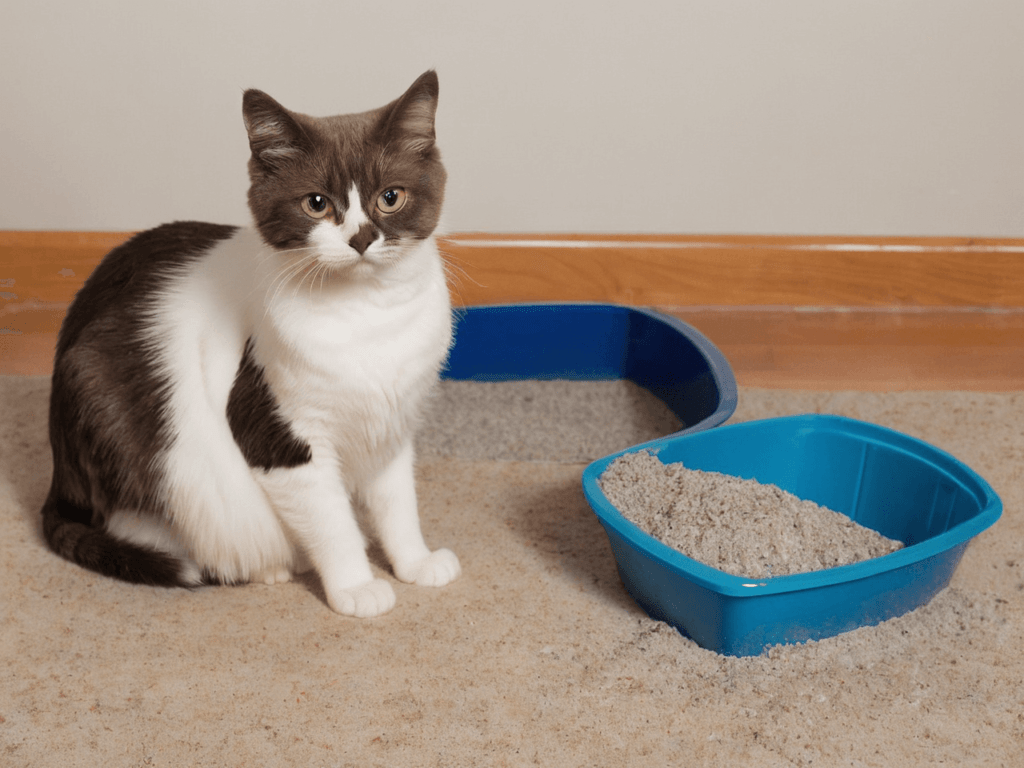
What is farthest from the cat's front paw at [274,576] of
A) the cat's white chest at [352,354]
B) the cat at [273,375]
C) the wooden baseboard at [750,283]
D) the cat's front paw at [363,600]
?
the wooden baseboard at [750,283]

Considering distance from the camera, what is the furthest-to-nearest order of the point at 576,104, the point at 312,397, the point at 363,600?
1. the point at 576,104
2. the point at 363,600
3. the point at 312,397

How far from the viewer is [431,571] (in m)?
1.34

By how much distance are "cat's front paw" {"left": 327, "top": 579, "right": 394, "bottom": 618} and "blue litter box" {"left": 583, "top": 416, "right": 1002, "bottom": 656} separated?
1.04 ft

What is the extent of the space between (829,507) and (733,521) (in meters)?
0.33

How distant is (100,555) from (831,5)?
1.87 metres

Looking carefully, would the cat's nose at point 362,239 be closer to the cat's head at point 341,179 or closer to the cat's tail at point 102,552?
the cat's head at point 341,179

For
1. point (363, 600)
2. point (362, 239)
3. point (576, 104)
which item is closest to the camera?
point (362, 239)

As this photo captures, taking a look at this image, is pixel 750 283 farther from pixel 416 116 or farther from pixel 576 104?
pixel 416 116

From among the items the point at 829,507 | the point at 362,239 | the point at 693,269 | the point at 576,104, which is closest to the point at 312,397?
the point at 362,239

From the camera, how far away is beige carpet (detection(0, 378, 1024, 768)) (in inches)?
41.7

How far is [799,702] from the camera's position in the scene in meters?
1.11

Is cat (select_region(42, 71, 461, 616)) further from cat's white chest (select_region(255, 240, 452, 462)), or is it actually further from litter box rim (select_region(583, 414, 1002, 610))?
litter box rim (select_region(583, 414, 1002, 610))

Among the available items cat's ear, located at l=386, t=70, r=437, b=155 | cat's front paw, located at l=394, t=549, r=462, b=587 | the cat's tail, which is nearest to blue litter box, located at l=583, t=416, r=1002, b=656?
cat's front paw, located at l=394, t=549, r=462, b=587

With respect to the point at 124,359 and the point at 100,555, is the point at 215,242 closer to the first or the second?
the point at 124,359
